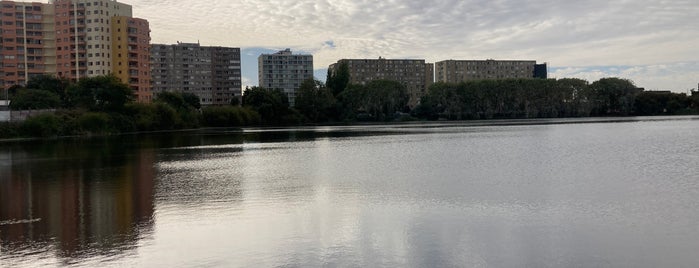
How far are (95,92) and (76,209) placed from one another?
87205 mm

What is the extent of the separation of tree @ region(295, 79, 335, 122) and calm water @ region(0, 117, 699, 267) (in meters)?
116

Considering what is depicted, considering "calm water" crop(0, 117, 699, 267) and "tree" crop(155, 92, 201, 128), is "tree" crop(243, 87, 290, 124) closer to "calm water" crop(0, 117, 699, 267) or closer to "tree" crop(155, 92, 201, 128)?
"tree" crop(155, 92, 201, 128)

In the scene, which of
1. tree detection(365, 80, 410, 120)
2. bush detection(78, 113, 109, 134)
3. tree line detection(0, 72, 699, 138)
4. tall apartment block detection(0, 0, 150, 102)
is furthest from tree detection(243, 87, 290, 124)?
bush detection(78, 113, 109, 134)

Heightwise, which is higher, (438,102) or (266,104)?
(438,102)

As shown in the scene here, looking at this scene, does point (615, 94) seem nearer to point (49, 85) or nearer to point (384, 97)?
point (384, 97)

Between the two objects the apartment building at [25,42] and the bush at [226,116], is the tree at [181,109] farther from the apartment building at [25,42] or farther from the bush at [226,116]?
the apartment building at [25,42]

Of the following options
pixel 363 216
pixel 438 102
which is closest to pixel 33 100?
pixel 363 216

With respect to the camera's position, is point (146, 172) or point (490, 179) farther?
point (146, 172)

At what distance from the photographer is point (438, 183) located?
23.4 metres

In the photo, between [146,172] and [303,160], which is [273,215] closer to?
[146,172]

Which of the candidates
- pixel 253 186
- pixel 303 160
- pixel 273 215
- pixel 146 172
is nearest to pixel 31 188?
pixel 146 172

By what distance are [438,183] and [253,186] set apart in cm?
765

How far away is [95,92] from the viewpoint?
98000 mm

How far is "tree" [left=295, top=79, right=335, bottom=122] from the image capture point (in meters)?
147
